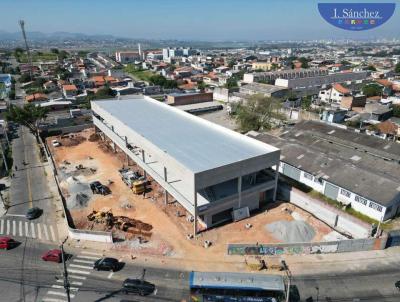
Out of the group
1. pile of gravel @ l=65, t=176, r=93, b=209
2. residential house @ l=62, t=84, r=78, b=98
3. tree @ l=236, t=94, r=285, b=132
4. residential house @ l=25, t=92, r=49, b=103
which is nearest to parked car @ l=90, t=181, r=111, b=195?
pile of gravel @ l=65, t=176, r=93, b=209

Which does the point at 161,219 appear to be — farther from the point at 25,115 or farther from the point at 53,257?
the point at 25,115

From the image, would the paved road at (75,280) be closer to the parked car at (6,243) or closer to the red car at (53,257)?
the red car at (53,257)

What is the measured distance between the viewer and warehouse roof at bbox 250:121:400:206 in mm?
37594

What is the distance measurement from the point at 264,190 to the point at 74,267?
84.7 ft

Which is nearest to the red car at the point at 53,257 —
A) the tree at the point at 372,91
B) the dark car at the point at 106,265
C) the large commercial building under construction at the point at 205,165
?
the dark car at the point at 106,265

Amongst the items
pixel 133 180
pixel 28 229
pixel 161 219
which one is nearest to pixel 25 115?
pixel 133 180

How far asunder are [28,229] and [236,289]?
92.4ft

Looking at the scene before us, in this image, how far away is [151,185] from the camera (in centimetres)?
4644

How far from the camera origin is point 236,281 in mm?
25172

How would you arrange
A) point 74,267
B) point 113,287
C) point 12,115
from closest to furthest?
1. point 113,287
2. point 74,267
3. point 12,115

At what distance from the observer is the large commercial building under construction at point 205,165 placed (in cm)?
3406

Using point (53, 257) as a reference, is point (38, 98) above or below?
above

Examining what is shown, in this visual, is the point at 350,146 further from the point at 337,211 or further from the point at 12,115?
the point at 12,115

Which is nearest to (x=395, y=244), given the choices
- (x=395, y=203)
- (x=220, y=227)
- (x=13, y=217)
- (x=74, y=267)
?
(x=395, y=203)
